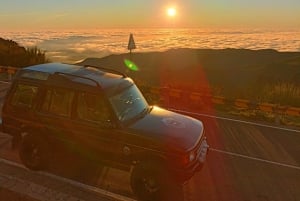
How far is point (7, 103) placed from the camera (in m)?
7.86

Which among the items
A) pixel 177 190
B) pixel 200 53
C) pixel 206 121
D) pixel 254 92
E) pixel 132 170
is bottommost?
pixel 200 53

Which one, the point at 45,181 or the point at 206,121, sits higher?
the point at 45,181

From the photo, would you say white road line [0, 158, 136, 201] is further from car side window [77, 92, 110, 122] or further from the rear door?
car side window [77, 92, 110, 122]

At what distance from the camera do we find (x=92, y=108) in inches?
273

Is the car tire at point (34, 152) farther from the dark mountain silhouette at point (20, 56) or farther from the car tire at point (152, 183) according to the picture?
the dark mountain silhouette at point (20, 56)

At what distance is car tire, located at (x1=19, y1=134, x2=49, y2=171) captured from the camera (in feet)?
24.8

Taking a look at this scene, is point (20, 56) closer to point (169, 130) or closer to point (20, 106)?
point (20, 106)

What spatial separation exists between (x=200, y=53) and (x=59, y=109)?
118m

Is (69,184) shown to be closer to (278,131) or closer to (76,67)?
(76,67)

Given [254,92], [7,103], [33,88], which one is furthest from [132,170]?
[254,92]

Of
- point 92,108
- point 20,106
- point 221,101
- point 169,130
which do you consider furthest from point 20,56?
point 169,130

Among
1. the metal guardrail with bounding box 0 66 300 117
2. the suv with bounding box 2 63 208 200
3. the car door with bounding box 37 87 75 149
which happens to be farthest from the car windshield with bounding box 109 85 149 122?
the metal guardrail with bounding box 0 66 300 117

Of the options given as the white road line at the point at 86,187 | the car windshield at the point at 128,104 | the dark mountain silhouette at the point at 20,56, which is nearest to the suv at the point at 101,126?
the car windshield at the point at 128,104

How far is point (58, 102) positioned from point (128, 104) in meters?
1.43
